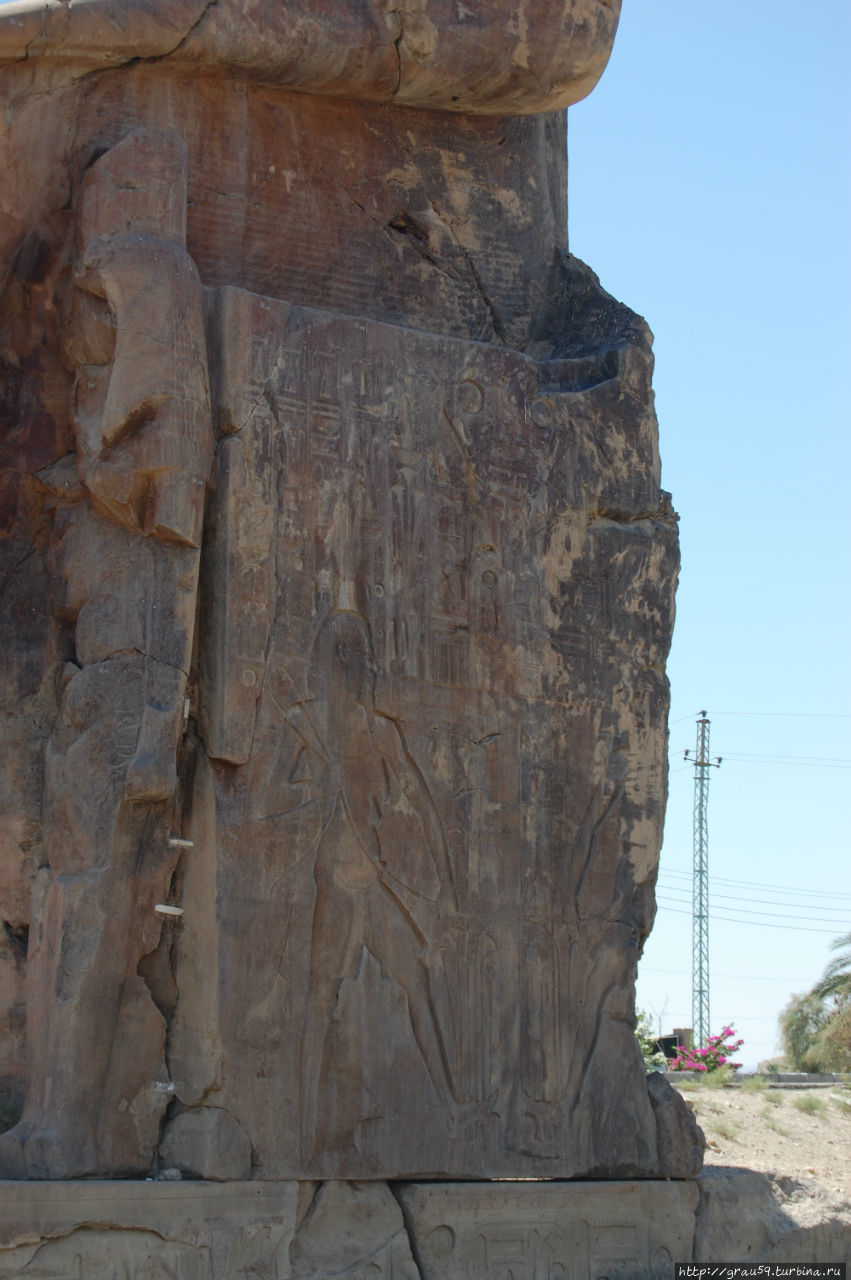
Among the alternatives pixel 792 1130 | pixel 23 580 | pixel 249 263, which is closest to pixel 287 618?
pixel 23 580

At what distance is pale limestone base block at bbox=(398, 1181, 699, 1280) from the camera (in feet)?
22.7

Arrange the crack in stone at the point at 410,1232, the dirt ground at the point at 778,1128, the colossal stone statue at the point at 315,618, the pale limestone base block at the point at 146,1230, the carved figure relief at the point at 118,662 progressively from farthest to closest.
Answer: the dirt ground at the point at 778,1128 < the crack in stone at the point at 410,1232 < the colossal stone statue at the point at 315,618 < the carved figure relief at the point at 118,662 < the pale limestone base block at the point at 146,1230

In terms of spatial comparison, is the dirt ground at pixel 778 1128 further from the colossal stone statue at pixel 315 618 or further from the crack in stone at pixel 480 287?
the crack in stone at pixel 480 287

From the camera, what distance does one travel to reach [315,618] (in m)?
7.11

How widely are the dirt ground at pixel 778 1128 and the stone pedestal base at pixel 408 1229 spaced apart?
841mm

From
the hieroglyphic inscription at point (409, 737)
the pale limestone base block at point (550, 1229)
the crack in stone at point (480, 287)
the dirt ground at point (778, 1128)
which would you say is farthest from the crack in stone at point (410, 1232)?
the crack in stone at point (480, 287)

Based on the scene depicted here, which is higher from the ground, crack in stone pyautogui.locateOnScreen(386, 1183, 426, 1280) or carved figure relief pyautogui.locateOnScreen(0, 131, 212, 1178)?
carved figure relief pyautogui.locateOnScreen(0, 131, 212, 1178)

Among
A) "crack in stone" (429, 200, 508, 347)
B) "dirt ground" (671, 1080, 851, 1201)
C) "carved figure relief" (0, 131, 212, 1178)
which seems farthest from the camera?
"dirt ground" (671, 1080, 851, 1201)

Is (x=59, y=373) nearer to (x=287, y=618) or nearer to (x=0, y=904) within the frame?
(x=287, y=618)

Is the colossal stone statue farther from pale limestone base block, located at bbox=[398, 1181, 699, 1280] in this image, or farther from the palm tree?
the palm tree

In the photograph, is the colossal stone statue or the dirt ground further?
the dirt ground

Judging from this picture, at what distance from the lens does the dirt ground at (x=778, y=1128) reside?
948 centimetres

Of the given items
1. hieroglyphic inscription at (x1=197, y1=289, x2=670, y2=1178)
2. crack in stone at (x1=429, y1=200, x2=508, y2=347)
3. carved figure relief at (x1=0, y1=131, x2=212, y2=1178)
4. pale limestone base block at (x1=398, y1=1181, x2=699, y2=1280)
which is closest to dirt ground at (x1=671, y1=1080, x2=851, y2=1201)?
pale limestone base block at (x1=398, y1=1181, x2=699, y2=1280)

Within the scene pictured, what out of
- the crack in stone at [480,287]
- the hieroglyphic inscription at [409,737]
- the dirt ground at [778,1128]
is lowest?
the dirt ground at [778,1128]
